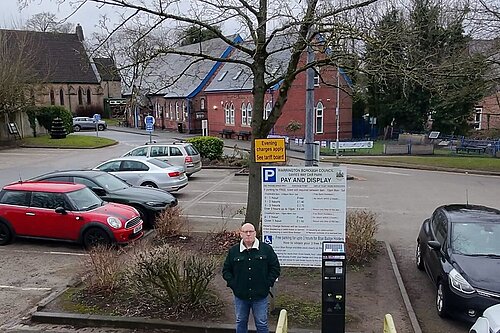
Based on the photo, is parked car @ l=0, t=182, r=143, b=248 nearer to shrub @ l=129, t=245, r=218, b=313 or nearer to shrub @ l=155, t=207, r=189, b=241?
shrub @ l=155, t=207, r=189, b=241

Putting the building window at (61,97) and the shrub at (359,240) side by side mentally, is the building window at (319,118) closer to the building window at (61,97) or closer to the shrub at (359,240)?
the shrub at (359,240)

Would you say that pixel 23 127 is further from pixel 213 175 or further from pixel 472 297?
pixel 472 297

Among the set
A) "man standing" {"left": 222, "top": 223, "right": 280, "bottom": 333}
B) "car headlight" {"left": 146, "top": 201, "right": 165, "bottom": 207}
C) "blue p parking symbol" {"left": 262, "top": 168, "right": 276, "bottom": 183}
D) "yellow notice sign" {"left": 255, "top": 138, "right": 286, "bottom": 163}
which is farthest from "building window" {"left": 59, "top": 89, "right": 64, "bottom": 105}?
"man standing" {"left": 222, "top": 223, "right": 280, "bottom": 333}

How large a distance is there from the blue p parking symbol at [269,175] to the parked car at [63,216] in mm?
5104

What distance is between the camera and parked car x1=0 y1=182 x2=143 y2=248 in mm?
11688

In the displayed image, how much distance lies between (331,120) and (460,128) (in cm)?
1373

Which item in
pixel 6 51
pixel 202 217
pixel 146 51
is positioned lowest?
pixel 202 217

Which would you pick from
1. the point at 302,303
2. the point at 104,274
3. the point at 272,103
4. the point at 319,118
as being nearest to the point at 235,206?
the point at 104,274

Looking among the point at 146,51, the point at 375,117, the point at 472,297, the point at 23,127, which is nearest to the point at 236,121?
the point at 375,117

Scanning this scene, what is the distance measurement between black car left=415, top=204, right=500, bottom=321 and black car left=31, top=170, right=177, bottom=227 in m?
7.23

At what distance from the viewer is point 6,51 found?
42.1 metres

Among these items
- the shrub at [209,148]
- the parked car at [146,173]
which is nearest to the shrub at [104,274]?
the parked car at [146,173]

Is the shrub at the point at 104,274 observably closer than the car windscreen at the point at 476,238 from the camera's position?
No

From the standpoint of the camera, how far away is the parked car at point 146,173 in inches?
730
